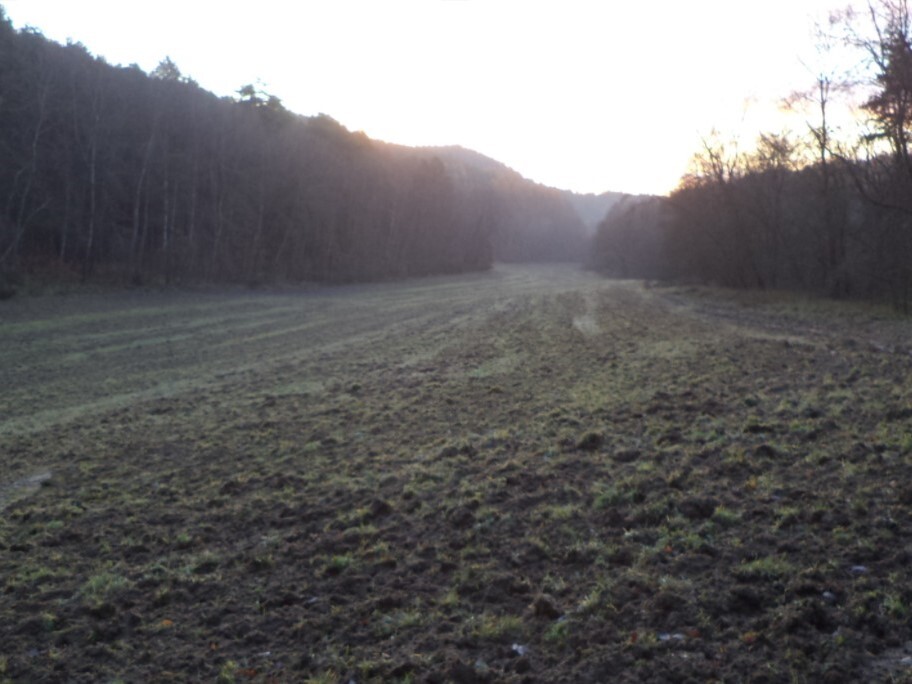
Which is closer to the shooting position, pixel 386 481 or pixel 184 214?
pixel 386 481

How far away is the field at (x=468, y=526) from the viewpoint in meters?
4.89

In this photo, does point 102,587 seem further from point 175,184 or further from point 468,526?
point 175,184

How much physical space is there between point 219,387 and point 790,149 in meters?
36.1

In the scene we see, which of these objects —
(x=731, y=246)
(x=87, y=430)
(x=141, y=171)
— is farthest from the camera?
(x=731, y=246)

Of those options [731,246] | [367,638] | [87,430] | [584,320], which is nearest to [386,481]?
[367,638]

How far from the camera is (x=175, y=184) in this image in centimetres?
4953

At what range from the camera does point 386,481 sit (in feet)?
28.1

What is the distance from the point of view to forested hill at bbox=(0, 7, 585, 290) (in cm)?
3938

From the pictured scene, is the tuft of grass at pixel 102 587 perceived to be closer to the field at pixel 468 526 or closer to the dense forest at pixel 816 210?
the field at pixel 468 526

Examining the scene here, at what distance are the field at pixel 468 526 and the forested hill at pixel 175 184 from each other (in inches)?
1063

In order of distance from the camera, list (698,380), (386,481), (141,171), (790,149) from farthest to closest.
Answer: (141,171), (790,149), (698,380), (386,481)

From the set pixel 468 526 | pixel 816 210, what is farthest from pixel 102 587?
pixel 816 210

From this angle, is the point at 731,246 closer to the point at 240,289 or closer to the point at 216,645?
the point at 240,289

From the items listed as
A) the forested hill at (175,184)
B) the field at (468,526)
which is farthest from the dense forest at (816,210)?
the forested hill at (175,184)
